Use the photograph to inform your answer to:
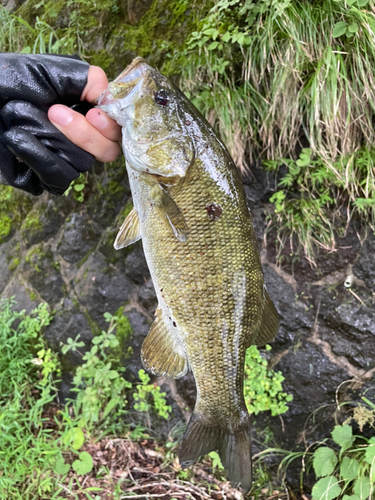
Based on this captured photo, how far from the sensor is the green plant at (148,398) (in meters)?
2.86

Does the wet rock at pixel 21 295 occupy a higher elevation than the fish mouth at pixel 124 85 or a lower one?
lower

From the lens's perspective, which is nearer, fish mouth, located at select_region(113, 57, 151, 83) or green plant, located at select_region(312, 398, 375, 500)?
fish mouth, located at select_region(113, 57, 151, 83)

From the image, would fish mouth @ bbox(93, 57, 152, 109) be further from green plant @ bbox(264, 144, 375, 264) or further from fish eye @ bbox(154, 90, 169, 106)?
green plant @ bbox(264, 144, 375, 264)

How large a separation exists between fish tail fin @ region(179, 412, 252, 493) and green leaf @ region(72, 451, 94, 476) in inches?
60.9

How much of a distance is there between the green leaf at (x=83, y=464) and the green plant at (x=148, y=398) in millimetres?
536

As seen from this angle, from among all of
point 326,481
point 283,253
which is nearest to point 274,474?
point 326,481

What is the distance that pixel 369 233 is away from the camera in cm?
223

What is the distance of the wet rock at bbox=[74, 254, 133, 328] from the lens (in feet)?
9.63

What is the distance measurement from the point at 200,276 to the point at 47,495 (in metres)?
2.58

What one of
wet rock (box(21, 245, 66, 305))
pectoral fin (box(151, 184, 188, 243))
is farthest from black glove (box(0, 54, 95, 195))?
wet rock (box(21, 245, 66, 305))

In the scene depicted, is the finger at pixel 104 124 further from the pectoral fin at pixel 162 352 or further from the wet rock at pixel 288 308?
the wet rock at pixel 288 308

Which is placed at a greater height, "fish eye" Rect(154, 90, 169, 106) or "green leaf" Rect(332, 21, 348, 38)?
"fish eye" Rect(154, 90, 169, 106)

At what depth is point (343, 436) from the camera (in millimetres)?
2268

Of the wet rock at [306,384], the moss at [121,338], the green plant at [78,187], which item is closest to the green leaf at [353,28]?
the wet rock at [306,384]
